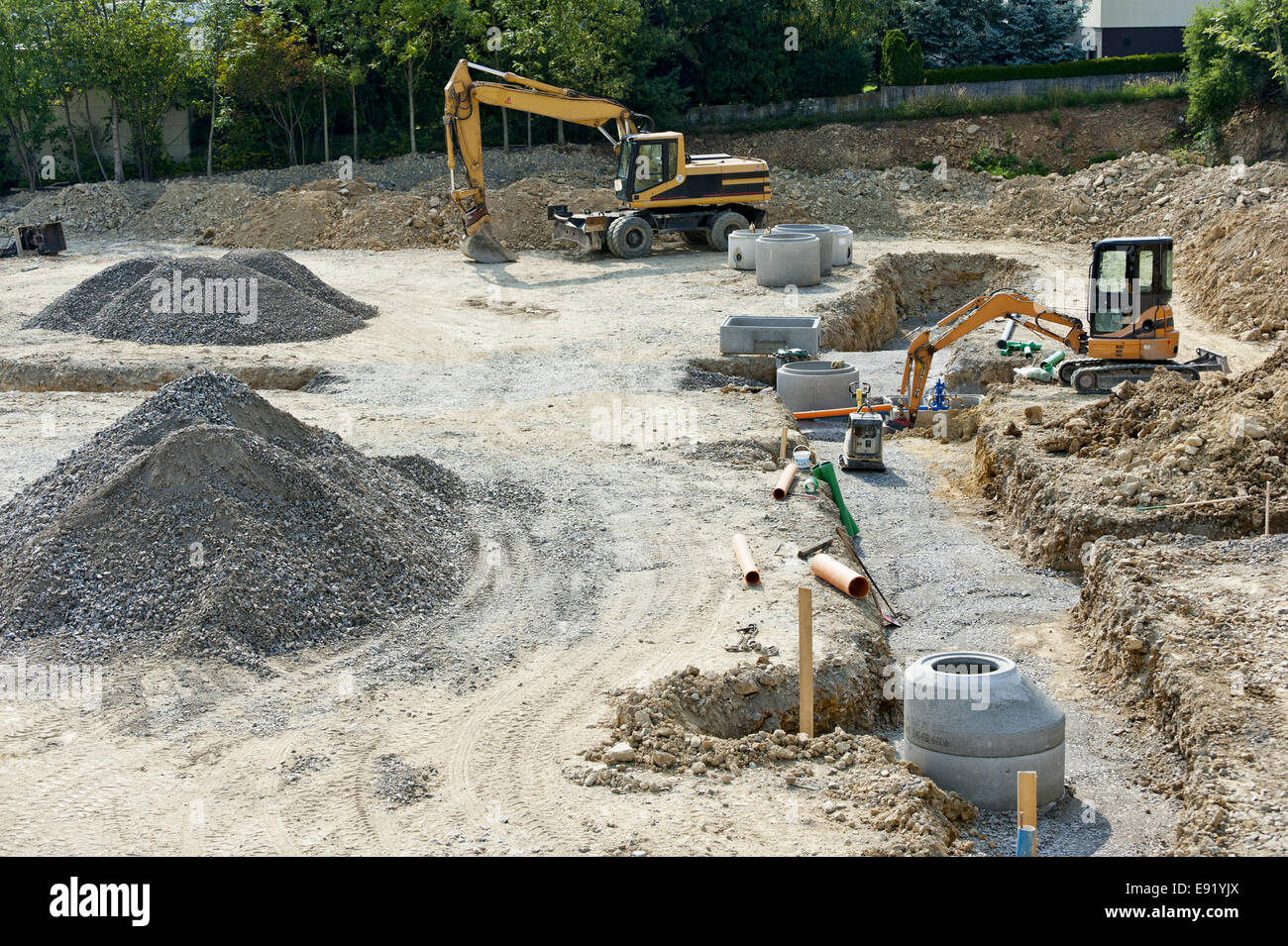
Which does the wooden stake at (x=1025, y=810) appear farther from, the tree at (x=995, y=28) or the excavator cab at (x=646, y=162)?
the tree at (x=995, y=28)

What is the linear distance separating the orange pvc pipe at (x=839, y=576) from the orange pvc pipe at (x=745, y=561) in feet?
1.78

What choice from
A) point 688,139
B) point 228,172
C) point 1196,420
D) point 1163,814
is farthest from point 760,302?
point 228,172

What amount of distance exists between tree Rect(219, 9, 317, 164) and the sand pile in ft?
52.8

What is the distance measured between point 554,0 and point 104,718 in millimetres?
31458

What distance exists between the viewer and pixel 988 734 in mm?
8180

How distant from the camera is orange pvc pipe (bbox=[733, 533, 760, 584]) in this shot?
11.2 metres

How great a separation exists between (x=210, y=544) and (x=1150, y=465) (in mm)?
9235

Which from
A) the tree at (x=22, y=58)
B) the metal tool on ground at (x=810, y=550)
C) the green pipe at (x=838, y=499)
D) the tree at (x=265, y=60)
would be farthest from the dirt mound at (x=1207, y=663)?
the tree at (x=22, y=58)

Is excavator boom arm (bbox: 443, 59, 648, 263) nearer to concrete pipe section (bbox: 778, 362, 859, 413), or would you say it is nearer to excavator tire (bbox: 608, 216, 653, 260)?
excavator tire (bbox: 608, 216, 653, 260)

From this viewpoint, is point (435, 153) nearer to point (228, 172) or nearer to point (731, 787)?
point (228, 172)

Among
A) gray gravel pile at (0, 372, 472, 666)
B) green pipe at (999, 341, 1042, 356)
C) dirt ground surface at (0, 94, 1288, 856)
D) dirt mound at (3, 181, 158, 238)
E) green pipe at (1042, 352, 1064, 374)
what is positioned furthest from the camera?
dirt mound at (3, 181, 158, 238)

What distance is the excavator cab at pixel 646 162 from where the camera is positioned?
2784cm

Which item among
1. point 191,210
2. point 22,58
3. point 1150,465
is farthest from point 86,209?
point 1150,465

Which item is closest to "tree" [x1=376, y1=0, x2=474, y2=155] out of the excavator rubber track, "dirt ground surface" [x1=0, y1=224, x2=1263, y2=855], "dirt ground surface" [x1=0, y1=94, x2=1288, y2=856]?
"dirt ground surface" [x1=0, y1=94, x2=1288, y2=856]
